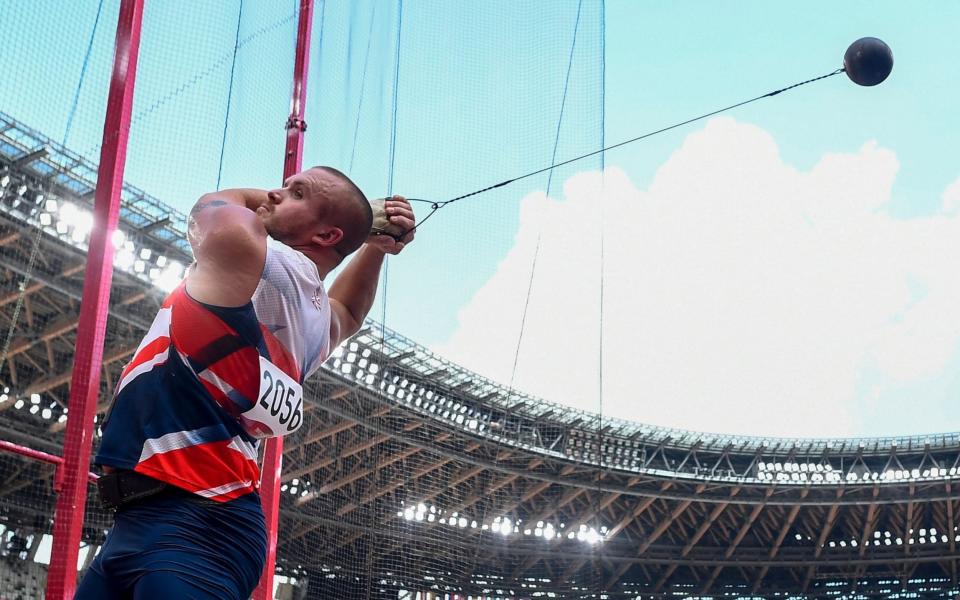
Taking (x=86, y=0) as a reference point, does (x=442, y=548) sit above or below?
below

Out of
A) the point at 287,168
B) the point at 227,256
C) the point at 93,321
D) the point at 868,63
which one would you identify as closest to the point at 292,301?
the point at 227,256

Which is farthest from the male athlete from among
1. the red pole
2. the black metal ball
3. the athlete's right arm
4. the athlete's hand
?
the black metal ball

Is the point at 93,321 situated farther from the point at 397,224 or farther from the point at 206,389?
the point at 206,389

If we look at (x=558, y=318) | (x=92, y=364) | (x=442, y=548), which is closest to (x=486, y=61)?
(x=558, y=318)

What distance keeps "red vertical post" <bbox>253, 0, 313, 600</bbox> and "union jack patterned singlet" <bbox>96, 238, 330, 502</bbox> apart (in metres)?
2.61

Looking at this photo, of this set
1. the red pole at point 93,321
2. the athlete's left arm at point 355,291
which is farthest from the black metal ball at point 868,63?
the athlete's left arm at point 355,291

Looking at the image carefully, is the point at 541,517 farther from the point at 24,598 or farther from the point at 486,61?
the point at 486,61

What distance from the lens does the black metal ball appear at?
15.4ft

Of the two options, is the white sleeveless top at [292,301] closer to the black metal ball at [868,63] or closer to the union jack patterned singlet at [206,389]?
the union jack patterned singlet at [206,389]

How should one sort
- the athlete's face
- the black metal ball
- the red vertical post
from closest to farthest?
1. the athlete's face
2. the red vertical post
3. the black metal ball

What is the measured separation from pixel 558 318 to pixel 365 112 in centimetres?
248

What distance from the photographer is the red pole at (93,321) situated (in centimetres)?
356

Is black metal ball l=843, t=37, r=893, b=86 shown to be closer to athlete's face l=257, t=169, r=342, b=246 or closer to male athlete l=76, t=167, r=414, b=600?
athlete's face l=257, t=169, r=342, b=246

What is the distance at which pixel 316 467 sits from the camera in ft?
39.4
